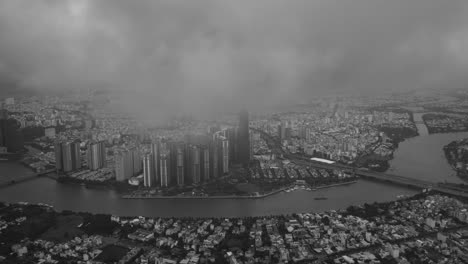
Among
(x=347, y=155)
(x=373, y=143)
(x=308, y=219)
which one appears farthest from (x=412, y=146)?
(x=308, y=219)

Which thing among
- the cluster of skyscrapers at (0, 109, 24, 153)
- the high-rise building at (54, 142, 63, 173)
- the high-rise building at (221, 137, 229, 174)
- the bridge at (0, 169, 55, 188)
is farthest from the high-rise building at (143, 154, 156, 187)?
the cluster of skyscrapers at (0, 109, 24, 153)

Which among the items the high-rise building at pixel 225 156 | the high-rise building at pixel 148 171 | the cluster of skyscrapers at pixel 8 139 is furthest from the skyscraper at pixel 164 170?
the cluster of skyscrapers at pixel 8 139

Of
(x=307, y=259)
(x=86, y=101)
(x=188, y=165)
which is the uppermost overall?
(x=86, y=101)

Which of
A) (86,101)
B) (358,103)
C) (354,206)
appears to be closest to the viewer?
(354,206)

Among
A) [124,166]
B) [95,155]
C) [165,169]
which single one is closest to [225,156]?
[165,169]

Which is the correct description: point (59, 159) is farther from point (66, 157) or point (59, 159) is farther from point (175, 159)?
point (175, 159)

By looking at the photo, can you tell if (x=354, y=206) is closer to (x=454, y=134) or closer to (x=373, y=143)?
(x=373, y=143)

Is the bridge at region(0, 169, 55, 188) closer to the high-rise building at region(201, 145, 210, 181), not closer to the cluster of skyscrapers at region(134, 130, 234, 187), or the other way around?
the cluster of skyscrapers at region(134, 130, 234, 187)
